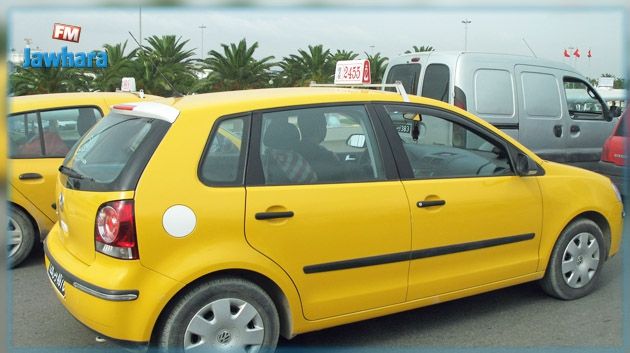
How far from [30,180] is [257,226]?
2.96 metres

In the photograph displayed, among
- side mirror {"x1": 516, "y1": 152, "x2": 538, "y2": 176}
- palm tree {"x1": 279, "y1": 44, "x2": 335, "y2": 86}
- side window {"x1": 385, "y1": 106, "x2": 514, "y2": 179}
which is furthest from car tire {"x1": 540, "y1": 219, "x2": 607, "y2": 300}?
palm tree {"x1": 279, "y1": 44, "x2": 335, "y2": 86}

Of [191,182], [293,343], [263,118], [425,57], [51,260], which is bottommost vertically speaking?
[293,343]

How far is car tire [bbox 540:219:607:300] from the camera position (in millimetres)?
4125

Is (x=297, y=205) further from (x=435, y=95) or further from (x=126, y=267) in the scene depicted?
(x=435, y=95)

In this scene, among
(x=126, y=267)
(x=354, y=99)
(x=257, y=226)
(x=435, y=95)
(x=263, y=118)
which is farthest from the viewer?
(x=435, y=95)

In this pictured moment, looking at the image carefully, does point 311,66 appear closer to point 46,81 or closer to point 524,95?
point 46,81

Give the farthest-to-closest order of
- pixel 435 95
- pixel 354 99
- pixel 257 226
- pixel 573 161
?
pixel 573 161 < pixel 435 95 < pixel 354 99 < pixel 257 226

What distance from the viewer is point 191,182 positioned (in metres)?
2.93

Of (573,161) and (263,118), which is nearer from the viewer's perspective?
(263,118)

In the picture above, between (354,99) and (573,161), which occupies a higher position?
(354,99)

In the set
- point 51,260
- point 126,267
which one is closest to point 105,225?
point 126,267

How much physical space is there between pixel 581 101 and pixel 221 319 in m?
6.73

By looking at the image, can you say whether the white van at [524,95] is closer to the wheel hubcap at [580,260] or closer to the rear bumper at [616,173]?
the rear bumper at [616,173]

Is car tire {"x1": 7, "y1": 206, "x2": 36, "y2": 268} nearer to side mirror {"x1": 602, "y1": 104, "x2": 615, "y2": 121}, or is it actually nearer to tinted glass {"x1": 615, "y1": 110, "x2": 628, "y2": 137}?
tinted glass {"x1": 615, "y1": 110, "x2": 628, "y2": 137}
